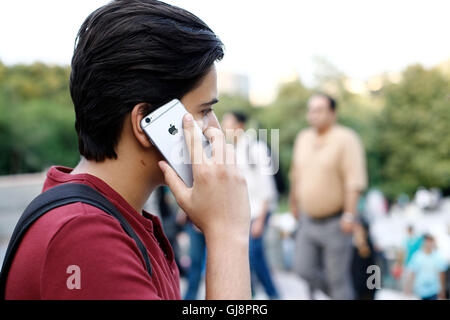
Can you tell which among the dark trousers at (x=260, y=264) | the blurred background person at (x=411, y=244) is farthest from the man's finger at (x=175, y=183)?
the blurred background person at (x=411, y=244)

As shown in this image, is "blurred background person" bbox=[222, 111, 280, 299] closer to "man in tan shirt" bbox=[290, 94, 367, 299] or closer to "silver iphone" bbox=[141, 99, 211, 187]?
"man in tan shirt" bbox=[290, 94, 367, 299]

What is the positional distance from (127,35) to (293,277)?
5.11 m

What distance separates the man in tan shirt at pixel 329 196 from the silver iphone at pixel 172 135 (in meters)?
3.07

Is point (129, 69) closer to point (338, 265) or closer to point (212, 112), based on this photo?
point (212, 112)

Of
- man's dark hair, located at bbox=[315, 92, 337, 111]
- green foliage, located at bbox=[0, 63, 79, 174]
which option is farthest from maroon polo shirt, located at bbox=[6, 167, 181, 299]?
green foliage, located at bbox=[0, 63, 79, 174]

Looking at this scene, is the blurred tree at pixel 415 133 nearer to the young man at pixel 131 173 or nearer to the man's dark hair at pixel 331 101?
the man's dark hair at pixel 331 101

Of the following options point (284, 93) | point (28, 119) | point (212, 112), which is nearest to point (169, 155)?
point (212, 112)

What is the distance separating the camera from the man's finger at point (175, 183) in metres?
0.92

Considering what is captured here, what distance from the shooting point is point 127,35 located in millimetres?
909

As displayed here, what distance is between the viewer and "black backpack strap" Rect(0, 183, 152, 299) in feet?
2.62

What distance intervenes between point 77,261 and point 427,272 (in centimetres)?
379

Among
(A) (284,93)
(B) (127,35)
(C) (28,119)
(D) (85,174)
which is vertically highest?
(A) (284,93)

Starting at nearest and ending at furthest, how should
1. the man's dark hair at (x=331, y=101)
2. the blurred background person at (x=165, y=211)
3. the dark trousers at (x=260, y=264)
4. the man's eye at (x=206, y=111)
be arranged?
the man's eye at (x=206, y=111) → the man's dark hair at (x=331, y=101) → the dark trousers at (x=260, y=264) → the blurred background person at (x=165, y=211)

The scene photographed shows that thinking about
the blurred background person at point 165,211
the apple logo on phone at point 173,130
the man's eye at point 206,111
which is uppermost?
the blurred background person at point 165,211
